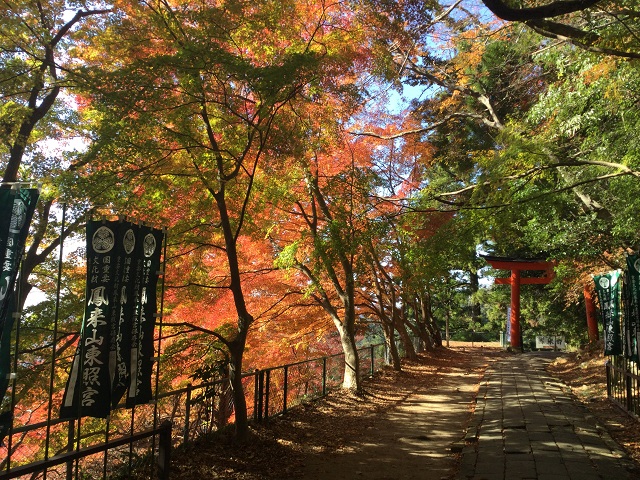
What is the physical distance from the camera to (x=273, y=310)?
14172 mm

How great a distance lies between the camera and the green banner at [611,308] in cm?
925

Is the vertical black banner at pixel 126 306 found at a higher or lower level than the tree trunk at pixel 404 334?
higher

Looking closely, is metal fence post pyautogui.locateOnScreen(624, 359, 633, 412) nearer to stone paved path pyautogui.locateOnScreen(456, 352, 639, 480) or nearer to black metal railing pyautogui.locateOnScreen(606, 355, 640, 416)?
black metal railing pyautogui.locateOnScreen(606, 355, 640, 416)

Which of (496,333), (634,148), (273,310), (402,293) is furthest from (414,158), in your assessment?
(496,333)

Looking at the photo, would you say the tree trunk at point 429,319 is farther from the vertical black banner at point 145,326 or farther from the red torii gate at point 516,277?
the vertical black banner at point 145,326

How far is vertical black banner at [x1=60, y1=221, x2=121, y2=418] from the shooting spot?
15.2 ft

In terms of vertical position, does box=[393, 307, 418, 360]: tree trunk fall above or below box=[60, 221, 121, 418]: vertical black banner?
below

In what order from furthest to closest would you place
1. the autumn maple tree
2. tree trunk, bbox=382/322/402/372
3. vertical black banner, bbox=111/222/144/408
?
tree trunk, bbox=382/322/402/372
the autumn maple tree
vertical black banner, bbox=111/222/144/408

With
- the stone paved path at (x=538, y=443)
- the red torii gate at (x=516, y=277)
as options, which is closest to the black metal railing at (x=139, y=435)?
the stone paved path at (x=538, y=443)

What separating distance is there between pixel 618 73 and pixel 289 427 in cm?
864

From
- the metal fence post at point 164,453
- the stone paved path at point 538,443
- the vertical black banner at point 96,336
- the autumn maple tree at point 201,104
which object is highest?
the autumn maple tree at point 201,104

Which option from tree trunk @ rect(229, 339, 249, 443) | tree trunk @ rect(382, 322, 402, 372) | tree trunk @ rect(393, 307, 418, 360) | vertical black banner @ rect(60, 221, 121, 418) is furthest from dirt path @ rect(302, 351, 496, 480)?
tree trunk @ rect(393, 307, 418, 360)

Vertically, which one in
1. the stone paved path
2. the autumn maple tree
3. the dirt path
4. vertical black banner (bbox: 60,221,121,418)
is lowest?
the dirt path

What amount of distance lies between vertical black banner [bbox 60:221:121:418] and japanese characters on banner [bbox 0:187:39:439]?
0.65 meters
